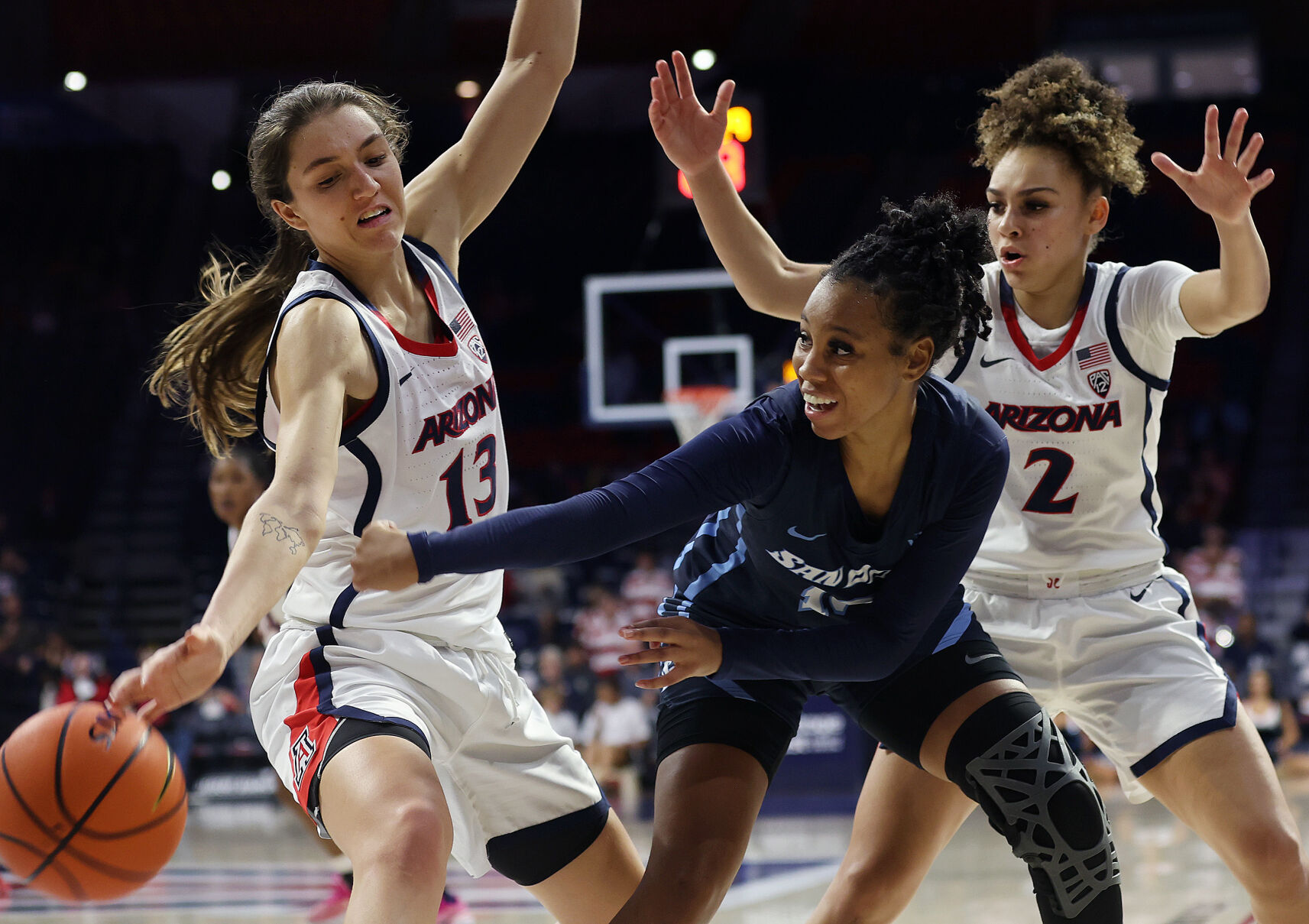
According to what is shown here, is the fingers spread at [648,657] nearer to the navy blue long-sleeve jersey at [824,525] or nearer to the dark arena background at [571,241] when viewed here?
the navy blue long-sleeve jersey at [824,525]

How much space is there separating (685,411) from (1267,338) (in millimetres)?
10081

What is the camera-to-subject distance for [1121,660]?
10.2 feet

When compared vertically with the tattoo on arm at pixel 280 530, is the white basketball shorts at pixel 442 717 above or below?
below

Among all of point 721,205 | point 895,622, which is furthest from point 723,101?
point 895,622

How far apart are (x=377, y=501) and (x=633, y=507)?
0.55m

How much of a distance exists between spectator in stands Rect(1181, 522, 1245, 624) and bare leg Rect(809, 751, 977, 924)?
29.8 ft

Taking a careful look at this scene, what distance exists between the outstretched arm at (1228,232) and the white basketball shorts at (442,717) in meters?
Result: 1.75

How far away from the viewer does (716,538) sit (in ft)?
9.78

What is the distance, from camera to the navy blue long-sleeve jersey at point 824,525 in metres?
2.46

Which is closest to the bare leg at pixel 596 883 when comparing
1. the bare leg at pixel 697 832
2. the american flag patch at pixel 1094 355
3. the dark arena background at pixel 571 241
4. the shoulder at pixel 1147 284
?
the bare leg at pixel 697 832

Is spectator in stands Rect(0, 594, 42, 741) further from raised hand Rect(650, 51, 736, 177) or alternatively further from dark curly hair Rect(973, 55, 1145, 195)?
dark curly hair Rect(973, 55, 1145, 195)

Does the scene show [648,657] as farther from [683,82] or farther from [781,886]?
[781,886]

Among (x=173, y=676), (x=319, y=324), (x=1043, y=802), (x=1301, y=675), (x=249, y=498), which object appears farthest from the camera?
(x=1301, y=675)

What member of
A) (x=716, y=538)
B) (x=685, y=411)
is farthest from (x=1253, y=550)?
(x=716, y=538)
